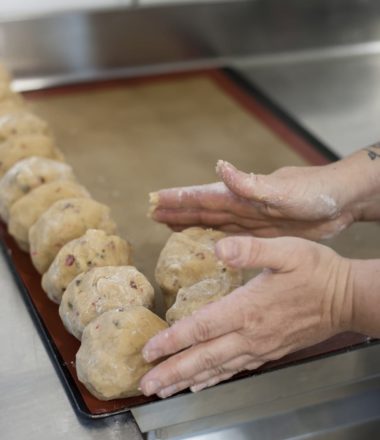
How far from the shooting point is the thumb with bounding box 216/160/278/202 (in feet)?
4.44

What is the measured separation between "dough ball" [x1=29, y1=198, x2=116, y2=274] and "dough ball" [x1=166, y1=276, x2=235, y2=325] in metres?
0.28

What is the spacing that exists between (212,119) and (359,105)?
489mm

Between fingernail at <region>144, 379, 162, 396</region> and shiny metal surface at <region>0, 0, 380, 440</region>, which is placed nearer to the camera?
fingernail at <region>144, 379, 162, 396</region>

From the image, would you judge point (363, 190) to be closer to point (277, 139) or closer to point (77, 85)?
point (277, 139)

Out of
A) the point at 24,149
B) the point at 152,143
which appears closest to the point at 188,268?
the point at 24,149

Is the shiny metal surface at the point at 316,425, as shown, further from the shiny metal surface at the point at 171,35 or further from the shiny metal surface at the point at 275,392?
the shiny metal surface at the point at 171,35

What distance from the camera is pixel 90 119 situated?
2236 millimetres

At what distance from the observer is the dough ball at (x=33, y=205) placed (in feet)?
5.01

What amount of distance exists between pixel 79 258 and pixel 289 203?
1.30ft

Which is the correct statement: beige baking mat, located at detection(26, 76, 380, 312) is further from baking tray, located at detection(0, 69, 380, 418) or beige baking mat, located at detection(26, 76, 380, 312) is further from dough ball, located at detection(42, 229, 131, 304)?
dough ball, located at detection(42, 229, 131, 304)

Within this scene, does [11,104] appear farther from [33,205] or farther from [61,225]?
[61,225]

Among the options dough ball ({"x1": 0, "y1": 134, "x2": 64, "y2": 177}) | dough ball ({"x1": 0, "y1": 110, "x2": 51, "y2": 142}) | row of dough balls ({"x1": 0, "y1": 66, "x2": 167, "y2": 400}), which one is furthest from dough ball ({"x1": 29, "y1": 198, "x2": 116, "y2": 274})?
dough ball ({"x1": 0, "y1": 110, "x2": 51, "y2": 142})

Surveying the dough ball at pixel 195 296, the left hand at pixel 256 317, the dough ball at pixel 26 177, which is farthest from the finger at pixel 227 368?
the dough ball at pixel 26 177

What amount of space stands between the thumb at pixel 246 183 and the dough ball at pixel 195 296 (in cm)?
18
